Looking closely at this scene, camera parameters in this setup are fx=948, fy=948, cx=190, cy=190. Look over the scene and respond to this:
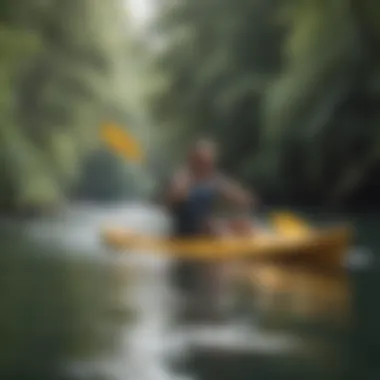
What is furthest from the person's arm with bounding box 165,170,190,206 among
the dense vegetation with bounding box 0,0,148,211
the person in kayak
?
the dense vegetation with bounding box 0,0,148,211

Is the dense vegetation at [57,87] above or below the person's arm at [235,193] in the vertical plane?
above

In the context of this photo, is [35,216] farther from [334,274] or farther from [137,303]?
[334,274]

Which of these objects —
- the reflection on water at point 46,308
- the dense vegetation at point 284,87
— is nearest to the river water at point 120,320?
the reflection on water at point 46,308

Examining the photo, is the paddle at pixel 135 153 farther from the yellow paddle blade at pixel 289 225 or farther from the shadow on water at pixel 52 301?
the shadow on water at pixel 52 301

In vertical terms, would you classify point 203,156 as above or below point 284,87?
below

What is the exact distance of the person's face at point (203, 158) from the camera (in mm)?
1387

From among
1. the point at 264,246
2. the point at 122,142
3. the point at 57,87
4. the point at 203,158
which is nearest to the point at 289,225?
the point at 264,246

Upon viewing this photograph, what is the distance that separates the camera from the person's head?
1386 mm

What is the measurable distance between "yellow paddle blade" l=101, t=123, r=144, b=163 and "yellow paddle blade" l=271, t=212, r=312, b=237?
217mm

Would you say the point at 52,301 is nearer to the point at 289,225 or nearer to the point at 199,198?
the point at 199,198

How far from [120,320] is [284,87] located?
42cm

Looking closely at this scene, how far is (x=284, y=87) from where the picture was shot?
1417mm

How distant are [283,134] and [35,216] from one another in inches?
15.4

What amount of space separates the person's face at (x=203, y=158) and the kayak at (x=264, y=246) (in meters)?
0.10
